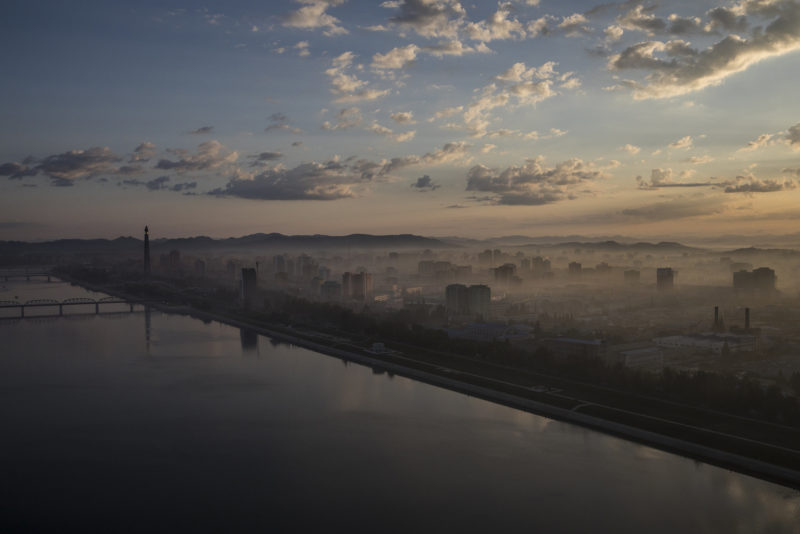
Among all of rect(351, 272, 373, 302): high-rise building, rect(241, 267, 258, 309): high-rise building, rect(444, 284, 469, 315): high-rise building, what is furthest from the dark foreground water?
rect(351, 272, 373, 302): high-rise building

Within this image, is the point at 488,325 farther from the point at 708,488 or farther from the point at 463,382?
the point at 708,488

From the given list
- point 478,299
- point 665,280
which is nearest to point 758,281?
point 665,280

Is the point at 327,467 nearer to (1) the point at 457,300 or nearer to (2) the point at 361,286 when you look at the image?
(1) the point at 457,300

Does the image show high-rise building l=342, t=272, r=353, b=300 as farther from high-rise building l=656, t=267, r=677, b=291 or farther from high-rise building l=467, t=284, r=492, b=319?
high-rise building l=656, t=267, r=677, b=291

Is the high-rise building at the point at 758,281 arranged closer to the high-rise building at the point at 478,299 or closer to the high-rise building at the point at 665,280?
the high-rise building at the point at 665,280

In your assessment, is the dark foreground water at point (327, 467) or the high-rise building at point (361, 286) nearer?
the dark foreground water at point (327, 467)

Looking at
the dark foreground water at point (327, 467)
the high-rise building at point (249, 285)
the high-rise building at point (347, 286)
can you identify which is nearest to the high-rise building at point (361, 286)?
the high-rise building at point (347, 286)
